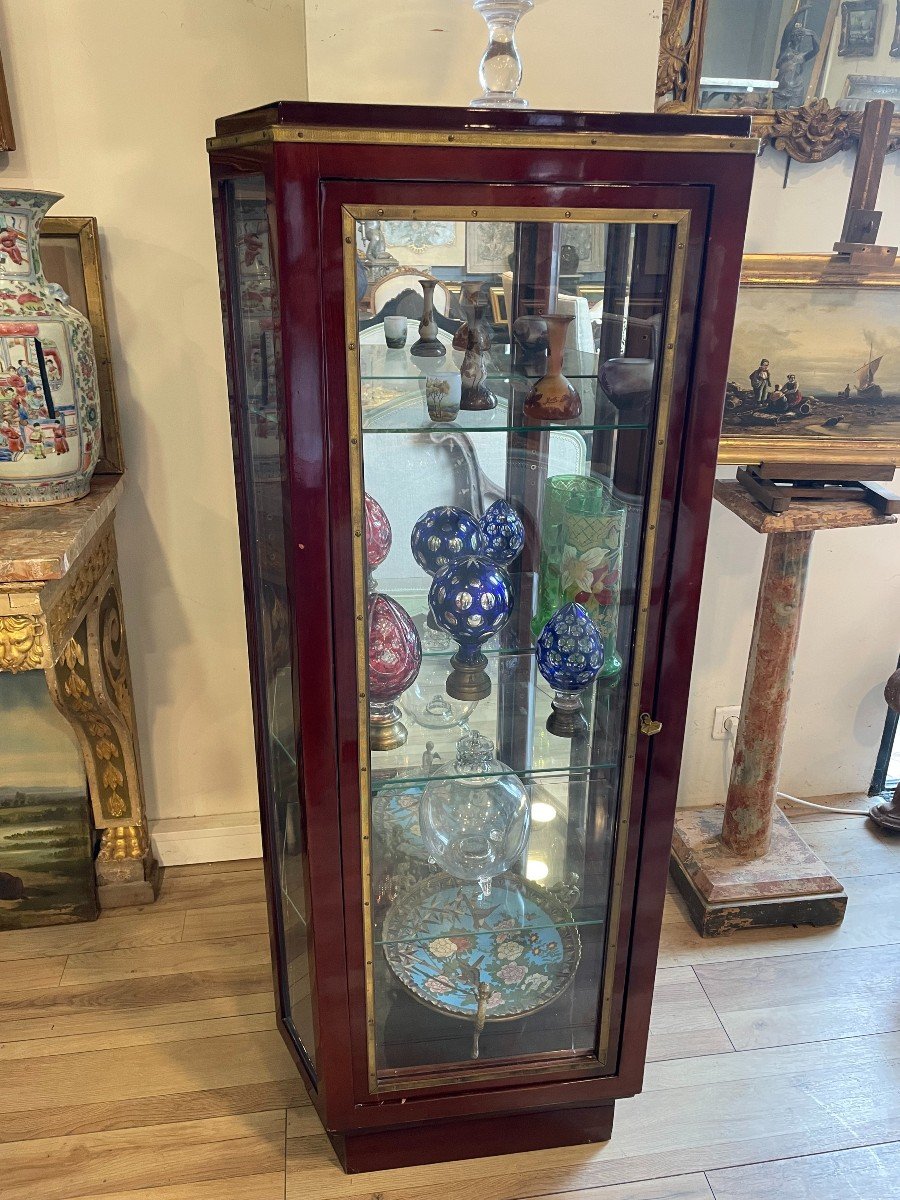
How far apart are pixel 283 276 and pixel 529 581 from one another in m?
0.57

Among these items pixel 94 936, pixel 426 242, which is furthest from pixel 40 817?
pixel 426 242

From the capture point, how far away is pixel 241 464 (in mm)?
1331

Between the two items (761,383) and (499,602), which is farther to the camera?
(761,383)

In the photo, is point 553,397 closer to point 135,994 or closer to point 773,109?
point 773,109

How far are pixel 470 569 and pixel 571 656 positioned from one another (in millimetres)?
193

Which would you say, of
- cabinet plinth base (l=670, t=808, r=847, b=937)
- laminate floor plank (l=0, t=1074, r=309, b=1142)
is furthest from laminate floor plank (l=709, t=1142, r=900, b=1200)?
laminate floor plank (l=0, t=1074, r=309, b=1142)

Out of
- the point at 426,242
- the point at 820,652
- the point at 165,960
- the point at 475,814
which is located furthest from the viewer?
the point at 820,652

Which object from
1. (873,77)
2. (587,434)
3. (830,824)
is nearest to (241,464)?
(587,434)

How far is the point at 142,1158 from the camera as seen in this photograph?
1.55m

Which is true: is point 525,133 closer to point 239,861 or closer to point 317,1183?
point 317,1183

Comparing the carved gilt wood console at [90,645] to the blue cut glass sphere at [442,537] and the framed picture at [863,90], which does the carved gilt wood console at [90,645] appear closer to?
the blue cut glass sphere at [442,537]

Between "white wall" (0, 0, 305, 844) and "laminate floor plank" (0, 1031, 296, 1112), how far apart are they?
67 cm

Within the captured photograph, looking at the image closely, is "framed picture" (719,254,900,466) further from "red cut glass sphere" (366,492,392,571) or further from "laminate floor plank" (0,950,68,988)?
"laminate floor plank" (0,950,68,988)

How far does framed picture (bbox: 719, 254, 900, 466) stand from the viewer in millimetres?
1793
